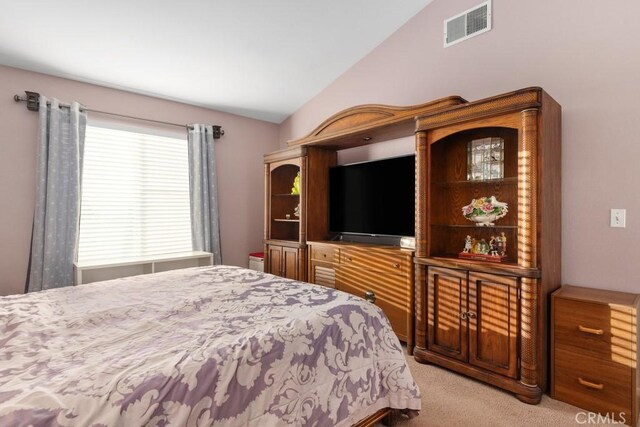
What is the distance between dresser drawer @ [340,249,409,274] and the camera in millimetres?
2805

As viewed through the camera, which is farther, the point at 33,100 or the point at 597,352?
Answer: the point at 33,100

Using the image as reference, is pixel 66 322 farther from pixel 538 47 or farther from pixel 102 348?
pixel 538 47

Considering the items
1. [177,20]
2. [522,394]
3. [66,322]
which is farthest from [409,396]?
[177,20]

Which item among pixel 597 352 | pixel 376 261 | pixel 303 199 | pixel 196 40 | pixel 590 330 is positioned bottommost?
pixel 597 352

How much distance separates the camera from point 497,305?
2193mm

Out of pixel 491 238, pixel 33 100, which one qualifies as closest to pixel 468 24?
pixel 491 238

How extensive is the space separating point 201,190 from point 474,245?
9.88 ft

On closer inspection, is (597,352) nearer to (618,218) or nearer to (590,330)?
(590,330)

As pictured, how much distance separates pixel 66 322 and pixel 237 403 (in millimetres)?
946

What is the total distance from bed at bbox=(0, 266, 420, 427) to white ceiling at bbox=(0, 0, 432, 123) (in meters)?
2.09

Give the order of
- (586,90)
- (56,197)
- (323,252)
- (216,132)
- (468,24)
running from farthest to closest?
(216,132)
(323,252)
(56,197)
(468,24)
(586,90)

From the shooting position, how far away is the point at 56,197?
3.14 m

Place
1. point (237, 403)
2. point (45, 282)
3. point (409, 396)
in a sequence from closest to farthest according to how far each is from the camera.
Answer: point (237, 403) → point (409, 396) → point (45, 282)

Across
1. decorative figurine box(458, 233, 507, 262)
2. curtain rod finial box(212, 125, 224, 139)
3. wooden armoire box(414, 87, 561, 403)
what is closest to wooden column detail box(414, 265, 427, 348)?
wooden armoire box(414, 87, 561, 403)
